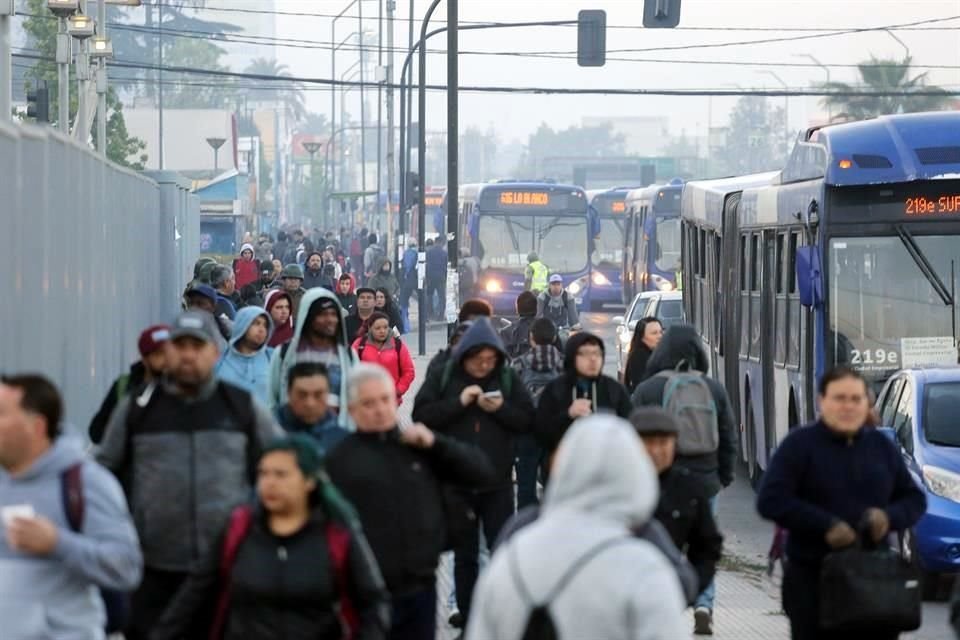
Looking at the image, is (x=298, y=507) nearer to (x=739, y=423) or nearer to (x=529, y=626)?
(x=529, y=626)

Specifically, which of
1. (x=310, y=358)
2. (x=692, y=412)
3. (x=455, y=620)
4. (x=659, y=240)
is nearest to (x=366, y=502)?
(x=310, y=358)

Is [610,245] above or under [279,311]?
under

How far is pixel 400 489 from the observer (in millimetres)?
7805

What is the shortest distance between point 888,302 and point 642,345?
329cm

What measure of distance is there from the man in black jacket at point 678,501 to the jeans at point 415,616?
1.00 meters

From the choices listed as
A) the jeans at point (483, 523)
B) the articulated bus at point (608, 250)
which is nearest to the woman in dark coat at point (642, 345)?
the jeans at point (483, 523)

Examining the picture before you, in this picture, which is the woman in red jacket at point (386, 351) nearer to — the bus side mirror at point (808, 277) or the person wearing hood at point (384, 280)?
the bus side mirror at point (808, 277)

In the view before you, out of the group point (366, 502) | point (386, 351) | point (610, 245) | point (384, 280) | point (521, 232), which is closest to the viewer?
point (366, 502)

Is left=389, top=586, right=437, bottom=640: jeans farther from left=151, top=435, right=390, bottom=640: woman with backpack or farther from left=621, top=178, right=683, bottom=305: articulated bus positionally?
left=621, top=178, right=683, bottom=305: articulated bus

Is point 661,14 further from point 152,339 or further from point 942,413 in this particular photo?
point 152,339

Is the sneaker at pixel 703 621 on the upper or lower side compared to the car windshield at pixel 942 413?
lower

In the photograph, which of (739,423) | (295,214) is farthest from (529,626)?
(295,214)

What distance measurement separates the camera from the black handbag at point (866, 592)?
8.12 m

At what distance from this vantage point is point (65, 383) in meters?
11.1
